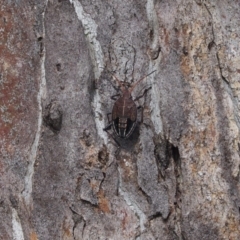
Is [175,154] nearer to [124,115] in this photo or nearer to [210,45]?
[124,115]

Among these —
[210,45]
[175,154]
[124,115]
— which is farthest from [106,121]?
[210,45]

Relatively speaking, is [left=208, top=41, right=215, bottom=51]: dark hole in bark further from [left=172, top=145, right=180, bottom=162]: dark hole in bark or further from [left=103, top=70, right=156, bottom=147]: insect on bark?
[left=172, top=145, right=180, bottom=162]: dark hole in bark

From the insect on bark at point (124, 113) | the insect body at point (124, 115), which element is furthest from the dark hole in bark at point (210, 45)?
the insect body at point (124, 115)

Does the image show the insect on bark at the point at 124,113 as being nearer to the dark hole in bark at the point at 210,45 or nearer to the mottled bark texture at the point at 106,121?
the mottled bark texture at the point at 106,121

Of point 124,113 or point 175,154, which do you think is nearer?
point 175,154

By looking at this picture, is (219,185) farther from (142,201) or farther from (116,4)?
(116,4)

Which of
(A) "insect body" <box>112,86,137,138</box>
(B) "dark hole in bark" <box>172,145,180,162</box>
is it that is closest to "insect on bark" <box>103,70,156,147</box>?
(A) "insect body" <box>112,86,137,138</box>
